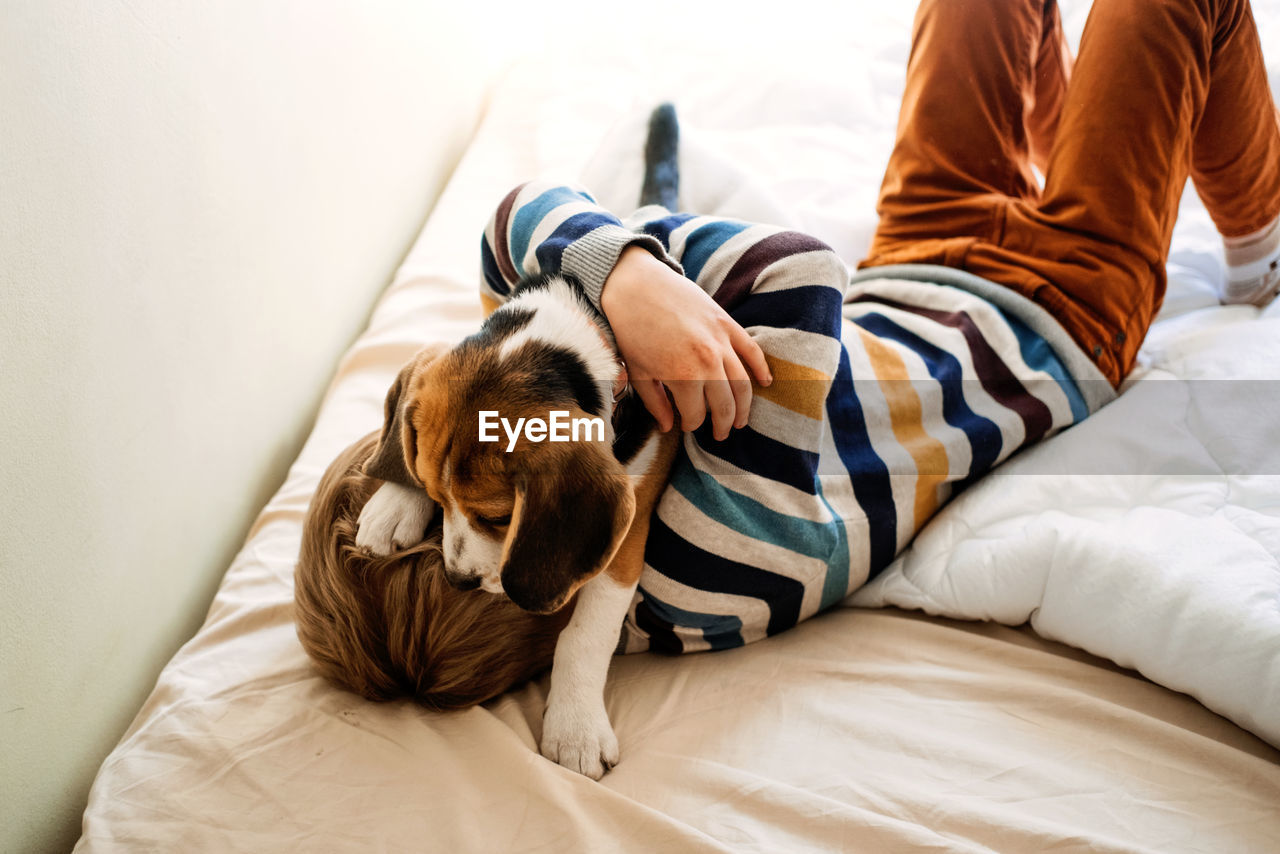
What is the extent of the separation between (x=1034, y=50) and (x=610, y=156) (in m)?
0.83

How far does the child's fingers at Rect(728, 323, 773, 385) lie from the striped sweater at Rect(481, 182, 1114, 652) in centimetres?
2

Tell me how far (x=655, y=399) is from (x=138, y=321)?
2.42ft

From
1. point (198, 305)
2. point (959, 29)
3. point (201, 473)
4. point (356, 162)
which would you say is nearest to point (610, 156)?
point (356, 162)

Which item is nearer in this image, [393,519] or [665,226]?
[393,519]

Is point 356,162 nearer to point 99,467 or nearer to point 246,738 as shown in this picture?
point 99,467

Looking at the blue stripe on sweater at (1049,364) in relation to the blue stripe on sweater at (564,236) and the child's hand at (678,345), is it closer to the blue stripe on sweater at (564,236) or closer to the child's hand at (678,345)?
the child's hand at (678,345)

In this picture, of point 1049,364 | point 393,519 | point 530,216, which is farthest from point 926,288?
point 393,519

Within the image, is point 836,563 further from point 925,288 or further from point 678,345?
point 925,288

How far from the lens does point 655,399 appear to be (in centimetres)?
95

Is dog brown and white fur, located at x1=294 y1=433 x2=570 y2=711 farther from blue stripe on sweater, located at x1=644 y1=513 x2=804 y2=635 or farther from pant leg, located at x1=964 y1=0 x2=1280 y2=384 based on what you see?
pant leg, located at x1=964 y1=0 x2=1280 y2=384

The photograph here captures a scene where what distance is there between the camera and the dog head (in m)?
0.78

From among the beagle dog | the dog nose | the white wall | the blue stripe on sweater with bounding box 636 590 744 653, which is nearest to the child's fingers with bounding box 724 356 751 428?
the beagle dog

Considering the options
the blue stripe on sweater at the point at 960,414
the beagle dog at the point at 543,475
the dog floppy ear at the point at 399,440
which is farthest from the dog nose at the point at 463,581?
the blue stripe on sweater at the point at 960,414

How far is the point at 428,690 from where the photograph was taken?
0.92 m
